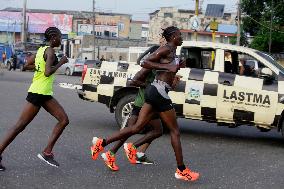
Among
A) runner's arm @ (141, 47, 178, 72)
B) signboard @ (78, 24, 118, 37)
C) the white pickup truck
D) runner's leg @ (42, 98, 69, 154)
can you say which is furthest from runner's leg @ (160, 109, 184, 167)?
signboard @ (78, 24, 118, 37)

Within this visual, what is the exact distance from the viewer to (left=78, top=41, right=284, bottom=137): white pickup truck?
10047 mm

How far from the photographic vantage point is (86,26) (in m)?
97.3

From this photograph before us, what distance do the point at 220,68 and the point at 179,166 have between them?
3.90 metres

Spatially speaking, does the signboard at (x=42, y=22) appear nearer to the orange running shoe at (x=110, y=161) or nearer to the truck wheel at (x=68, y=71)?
the truck wheel at (x=68, y=71)

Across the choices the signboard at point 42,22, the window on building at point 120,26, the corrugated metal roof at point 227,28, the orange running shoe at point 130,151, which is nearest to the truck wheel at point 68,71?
the orange running shoe at point 130,151

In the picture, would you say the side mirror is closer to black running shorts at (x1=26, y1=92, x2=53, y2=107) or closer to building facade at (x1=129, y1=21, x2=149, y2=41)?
black running shorts at (x1=26, y1=92, x2=53, y2=107)

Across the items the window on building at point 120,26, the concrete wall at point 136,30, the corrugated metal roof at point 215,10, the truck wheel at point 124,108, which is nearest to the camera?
the truck wheel at point 124,108

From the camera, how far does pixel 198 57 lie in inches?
424

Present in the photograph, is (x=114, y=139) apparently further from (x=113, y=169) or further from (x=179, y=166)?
(x=179, y=166)

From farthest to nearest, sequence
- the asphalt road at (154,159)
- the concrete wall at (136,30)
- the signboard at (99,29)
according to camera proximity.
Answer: the concrete wall at (136,30), the signboard at (99,29), the asphalt road at (154,159)

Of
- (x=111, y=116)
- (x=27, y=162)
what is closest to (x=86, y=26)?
(x=111, y=116)

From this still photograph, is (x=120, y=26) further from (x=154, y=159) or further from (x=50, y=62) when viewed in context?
(x=50, y=62)

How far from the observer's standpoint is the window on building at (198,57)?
1061 cm

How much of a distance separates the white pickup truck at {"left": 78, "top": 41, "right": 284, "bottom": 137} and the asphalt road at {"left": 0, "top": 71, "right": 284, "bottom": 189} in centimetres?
48
